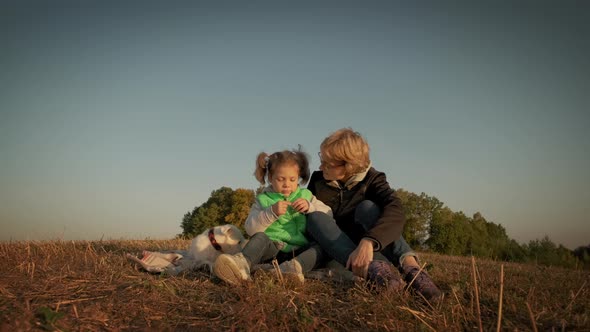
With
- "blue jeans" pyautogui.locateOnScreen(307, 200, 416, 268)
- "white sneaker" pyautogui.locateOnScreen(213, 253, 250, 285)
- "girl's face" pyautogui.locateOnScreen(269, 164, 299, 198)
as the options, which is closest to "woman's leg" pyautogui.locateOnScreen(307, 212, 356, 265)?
"blue jeans" pyautogui.locateOnScreen(307, 200, 416, 268)

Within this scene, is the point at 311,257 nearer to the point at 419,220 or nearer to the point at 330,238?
the point at 330,238

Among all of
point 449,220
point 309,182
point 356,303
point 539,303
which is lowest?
point 449,220

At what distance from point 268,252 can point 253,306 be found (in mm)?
1653

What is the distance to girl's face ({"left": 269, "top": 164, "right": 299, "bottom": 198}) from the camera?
Result: 5004 mm

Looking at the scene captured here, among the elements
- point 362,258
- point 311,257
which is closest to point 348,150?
Result: point 311,257

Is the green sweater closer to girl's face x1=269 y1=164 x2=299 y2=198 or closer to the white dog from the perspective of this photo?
girl's face x1=269 y1=164 x2=299 y2=198

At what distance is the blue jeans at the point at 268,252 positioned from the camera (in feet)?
13.9

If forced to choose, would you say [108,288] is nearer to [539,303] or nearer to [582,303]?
[539,303]

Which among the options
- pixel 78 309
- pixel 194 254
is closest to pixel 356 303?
pixel 78 309

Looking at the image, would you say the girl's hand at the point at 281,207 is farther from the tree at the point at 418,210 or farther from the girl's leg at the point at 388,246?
the tree at the point at 418,210

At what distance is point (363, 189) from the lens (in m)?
4.79

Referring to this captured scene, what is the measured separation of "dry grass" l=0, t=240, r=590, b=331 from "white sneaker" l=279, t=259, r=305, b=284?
0.41ft

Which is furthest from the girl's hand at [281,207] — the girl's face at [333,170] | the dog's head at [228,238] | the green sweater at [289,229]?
the girl's face at [333,170]

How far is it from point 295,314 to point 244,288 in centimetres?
83
